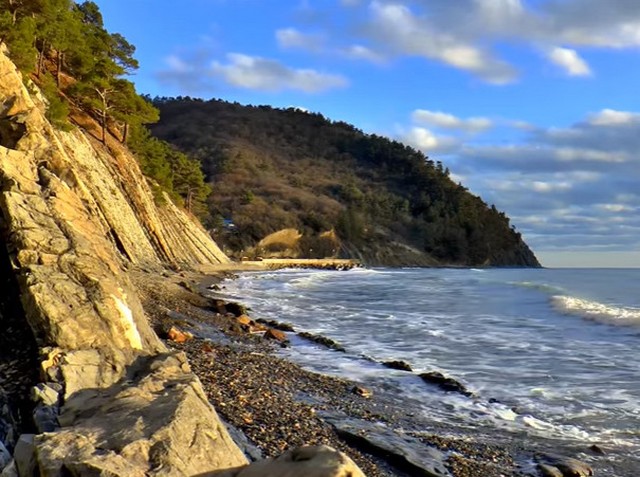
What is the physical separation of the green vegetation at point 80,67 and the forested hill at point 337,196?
36.1 metres

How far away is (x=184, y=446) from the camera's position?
503 cm

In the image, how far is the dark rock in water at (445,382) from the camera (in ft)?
40.2

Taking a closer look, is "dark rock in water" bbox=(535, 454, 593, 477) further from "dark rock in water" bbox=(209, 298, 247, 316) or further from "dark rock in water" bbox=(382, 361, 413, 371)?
"dark rock in water" bbox=(209, 298, 247, 316)

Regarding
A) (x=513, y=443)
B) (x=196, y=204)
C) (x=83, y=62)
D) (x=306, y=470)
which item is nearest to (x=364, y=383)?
(x=513, y=443)

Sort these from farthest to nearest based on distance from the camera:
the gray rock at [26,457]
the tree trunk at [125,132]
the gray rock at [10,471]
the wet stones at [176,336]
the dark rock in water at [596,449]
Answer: the tree trunk at [125,132], the wet stones at [176,336], the dark rock in water at [596,449], the gray rock at [10,471], the gray rock at [26,457]

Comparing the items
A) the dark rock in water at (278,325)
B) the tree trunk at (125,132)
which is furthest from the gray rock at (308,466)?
the tree trunk at (125,132)

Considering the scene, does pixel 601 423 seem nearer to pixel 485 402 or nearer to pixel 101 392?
pixel 485 402

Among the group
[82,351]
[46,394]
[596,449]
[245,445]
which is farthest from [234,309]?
[46,394]

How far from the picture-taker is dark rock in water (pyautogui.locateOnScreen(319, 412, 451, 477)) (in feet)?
25.0

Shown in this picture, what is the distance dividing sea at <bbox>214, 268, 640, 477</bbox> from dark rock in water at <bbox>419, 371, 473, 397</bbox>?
20 cm

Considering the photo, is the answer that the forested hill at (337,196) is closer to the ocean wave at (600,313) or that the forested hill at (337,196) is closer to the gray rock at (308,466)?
the ocean wave at (600,313)

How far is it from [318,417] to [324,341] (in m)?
8.26

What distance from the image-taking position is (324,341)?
690 inches

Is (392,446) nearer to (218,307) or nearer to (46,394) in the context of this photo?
(46,394)
